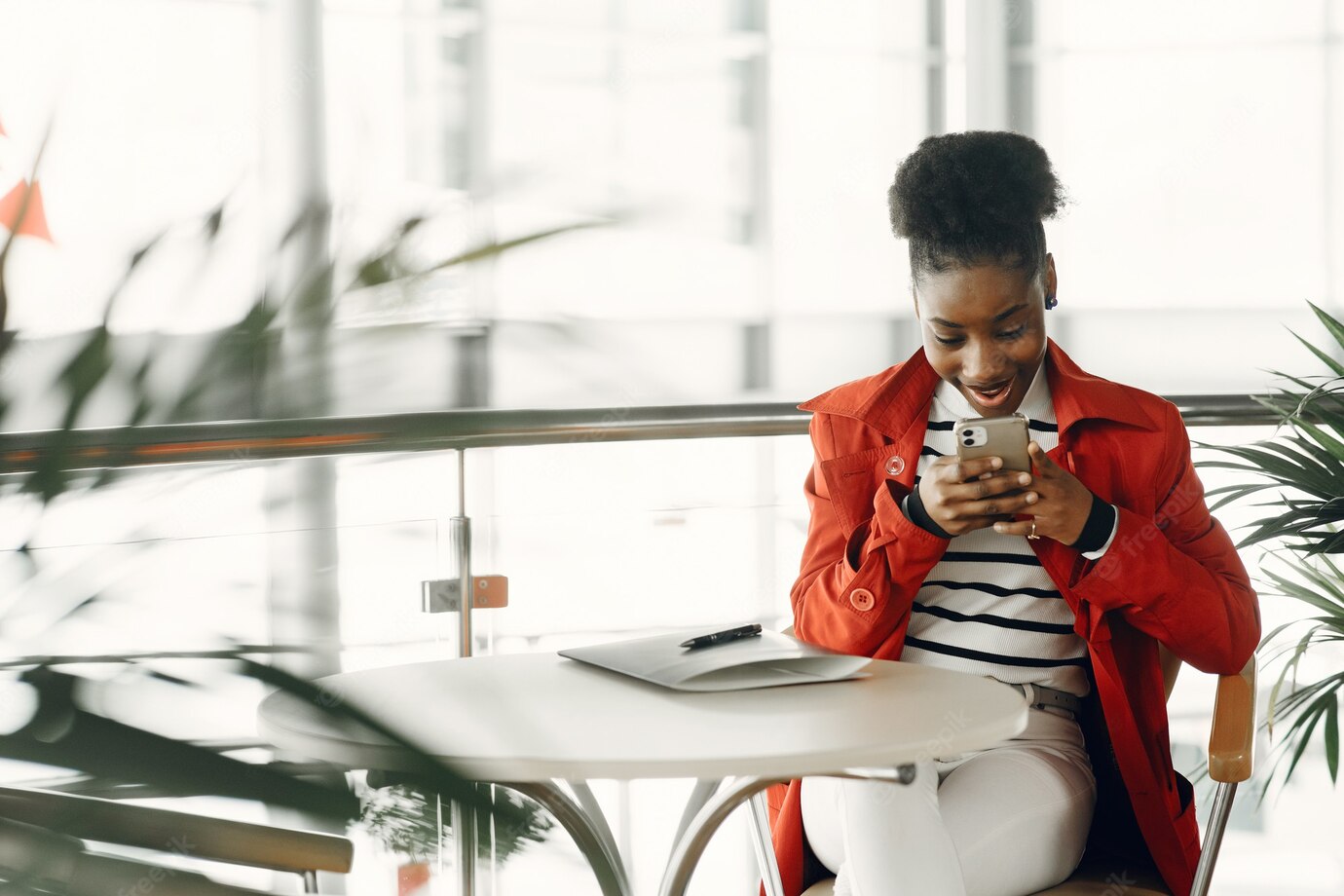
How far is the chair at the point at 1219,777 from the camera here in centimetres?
133

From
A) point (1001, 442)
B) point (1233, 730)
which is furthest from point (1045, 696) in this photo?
point (1001, 442)

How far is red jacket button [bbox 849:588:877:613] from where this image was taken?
1462 mm

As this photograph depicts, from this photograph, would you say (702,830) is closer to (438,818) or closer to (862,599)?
(862,599)

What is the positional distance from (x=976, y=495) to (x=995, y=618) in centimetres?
19

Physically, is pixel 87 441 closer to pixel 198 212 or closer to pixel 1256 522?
pixel 198 212

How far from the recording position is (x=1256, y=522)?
80.4 inches

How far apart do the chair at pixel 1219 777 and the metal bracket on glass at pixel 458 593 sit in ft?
2.18

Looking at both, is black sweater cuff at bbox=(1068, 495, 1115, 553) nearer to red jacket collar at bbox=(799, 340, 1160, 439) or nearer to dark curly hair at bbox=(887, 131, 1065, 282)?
red jacket collar at bbox=(799, 340, 1160, 439)

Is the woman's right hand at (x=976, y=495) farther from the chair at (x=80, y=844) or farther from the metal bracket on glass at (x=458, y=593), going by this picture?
the chair at (x=80, y=844)

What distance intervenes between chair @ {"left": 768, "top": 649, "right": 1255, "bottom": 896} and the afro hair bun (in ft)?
1.91

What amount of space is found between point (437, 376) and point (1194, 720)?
4.54 meters

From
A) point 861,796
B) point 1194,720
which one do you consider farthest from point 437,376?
point 1194,720

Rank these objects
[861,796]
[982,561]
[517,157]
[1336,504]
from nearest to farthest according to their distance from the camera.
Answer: [517,157] → [861,796] → [982,561] → [1336,504]

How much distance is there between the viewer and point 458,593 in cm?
Answer: 180
